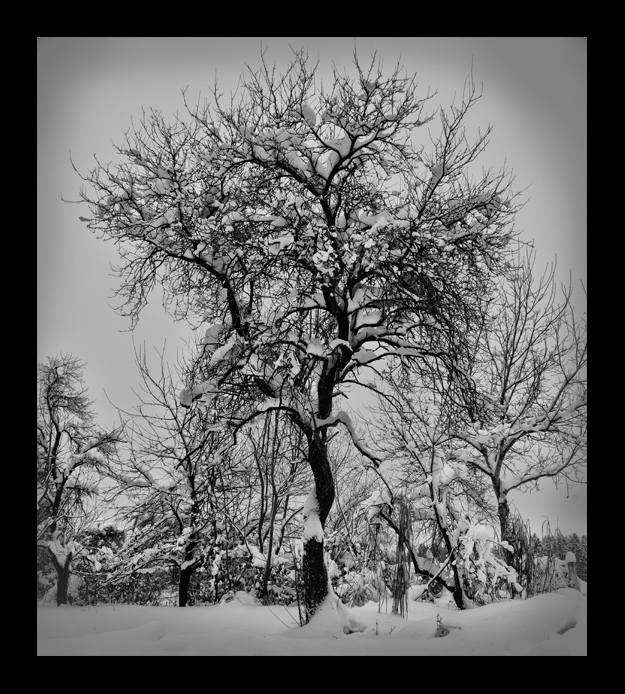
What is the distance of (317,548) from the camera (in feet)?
19.3

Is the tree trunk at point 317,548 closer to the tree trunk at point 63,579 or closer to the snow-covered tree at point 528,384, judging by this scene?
the snow-covered tree at point 528,384

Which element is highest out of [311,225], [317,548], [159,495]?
[311,225]

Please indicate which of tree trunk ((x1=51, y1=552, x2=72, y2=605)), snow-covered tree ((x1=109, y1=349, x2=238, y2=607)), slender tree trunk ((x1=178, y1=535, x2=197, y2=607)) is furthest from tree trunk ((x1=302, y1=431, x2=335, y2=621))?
tree trunk ((x1=51, y1=552, x2=72, y2=605))

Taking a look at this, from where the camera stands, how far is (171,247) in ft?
21.7

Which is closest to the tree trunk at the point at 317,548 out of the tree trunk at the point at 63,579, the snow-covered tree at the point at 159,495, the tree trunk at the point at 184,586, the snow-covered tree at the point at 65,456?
the snow-covered tree at the point at 159,495

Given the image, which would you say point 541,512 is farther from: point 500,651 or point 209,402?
point 209,402

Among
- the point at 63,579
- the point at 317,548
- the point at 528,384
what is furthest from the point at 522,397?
the point at 63,579

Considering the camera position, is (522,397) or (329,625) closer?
(329,625)

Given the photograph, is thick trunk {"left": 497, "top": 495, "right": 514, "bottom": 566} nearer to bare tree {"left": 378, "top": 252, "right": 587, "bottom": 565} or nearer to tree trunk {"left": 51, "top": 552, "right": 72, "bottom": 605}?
bare tree {"left": 378, "top": 252, "right": 587, "bottom": 565}

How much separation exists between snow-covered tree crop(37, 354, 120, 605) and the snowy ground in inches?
181

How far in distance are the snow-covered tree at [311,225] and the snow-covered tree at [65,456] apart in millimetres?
5005

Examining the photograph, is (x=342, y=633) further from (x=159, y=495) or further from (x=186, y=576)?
(x=159, y=495)

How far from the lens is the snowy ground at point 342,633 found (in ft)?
14.5

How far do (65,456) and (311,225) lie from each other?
9347mm
